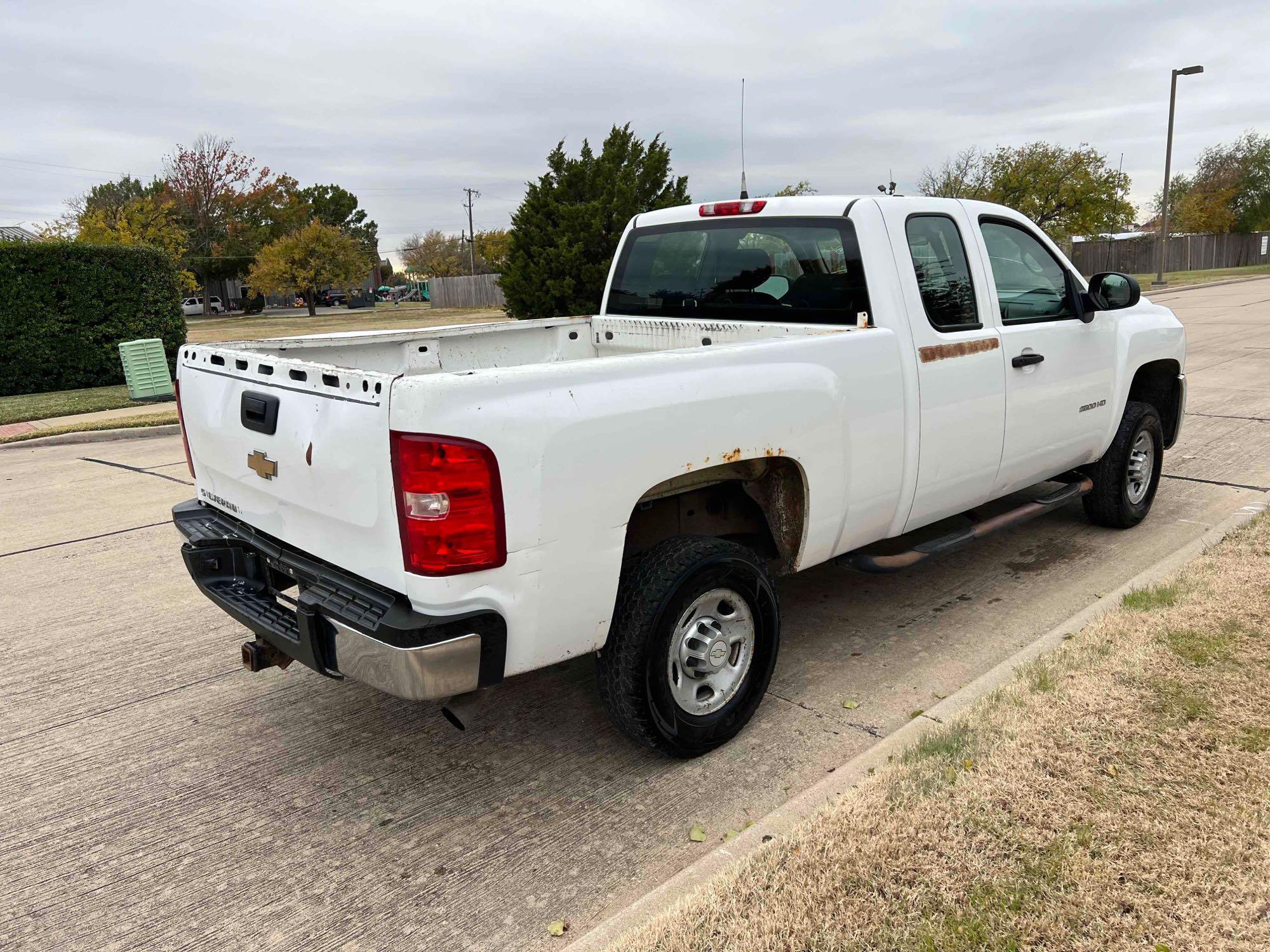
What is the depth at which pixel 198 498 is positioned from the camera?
4105mm

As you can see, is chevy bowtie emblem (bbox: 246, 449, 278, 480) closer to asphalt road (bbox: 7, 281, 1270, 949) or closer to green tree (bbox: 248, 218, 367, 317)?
asphalt road (bbox: 7, 281, 1270, 949)

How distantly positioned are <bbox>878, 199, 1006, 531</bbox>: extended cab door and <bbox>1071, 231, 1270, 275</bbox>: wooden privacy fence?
135 ft

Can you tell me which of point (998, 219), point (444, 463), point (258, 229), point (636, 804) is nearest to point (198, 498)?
point (444, 463)

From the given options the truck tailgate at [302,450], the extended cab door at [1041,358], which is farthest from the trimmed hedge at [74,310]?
→ the extended cab door at [1041,358]

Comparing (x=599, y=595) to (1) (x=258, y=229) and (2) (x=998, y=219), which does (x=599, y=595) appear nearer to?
(2) (x=998, y=219)

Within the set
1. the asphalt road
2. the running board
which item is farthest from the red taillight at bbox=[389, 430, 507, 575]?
the running board

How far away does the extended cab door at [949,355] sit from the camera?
415 cm

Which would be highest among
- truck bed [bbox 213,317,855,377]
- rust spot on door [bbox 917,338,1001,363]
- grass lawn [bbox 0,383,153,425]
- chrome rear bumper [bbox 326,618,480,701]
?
truck bed [bbox 213,317,855,377]

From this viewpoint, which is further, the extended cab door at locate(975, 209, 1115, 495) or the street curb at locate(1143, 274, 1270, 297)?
the street curb at locate(1143, 274, 1270, 297)

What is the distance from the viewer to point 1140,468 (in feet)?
19.6

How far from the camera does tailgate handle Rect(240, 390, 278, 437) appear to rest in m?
3.17

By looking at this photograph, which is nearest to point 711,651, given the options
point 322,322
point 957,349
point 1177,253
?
point 957,349

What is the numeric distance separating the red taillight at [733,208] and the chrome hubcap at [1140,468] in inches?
116

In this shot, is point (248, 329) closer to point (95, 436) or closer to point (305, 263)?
point (305, 263)
